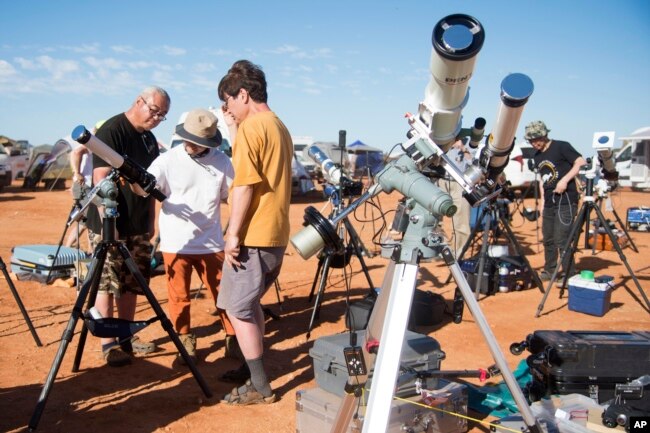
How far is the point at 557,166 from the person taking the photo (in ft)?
23.9

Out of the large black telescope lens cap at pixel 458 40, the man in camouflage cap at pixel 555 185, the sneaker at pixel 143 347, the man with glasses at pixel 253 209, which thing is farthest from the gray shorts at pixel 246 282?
the man in camouflage cap at pixel 555 185

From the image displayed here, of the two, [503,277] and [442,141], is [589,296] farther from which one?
[442,141]

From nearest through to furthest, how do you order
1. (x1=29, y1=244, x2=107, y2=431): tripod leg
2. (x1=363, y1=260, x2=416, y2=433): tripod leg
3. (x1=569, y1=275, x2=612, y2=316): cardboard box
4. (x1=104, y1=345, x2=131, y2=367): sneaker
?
1. (x1=363, y1=260, x2=416, y2=433): tripod leg
2. (x1=29, y1=244, x2=107, y2=431): tripod leg
3. (x1=104, y1=345, x2=131, y2=367): sneaker
4. (x1=569, y1=275, x2=612, y2=316): cardboard box

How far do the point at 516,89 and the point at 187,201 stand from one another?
8.97 ft

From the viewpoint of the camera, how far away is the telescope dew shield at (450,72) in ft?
7.36

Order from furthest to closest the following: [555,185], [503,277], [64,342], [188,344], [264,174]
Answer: [555,185] → [503,277] → [188,344] → [264,174] → [64,342]

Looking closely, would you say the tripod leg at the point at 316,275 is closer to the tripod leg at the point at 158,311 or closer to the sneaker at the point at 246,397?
the sneaker at the point at 246,397

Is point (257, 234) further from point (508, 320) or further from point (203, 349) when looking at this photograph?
point (508, 320)

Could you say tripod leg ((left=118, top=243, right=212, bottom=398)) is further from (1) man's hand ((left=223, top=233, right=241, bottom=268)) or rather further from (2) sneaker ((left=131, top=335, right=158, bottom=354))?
(2) sneaker ((left=131, top=335, right=158, bottom=354))

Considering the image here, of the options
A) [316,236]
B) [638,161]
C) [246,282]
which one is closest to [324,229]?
[316,236]

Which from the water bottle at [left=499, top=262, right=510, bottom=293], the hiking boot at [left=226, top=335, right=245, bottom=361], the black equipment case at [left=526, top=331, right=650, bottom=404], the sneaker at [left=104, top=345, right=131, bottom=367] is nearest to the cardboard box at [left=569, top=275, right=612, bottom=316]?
the water bottle at [left=499, top=262, right=510, bottom=293]

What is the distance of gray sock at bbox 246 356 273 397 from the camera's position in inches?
142

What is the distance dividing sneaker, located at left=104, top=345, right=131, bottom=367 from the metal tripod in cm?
249

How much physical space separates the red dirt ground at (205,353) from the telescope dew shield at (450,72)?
1.97 m
